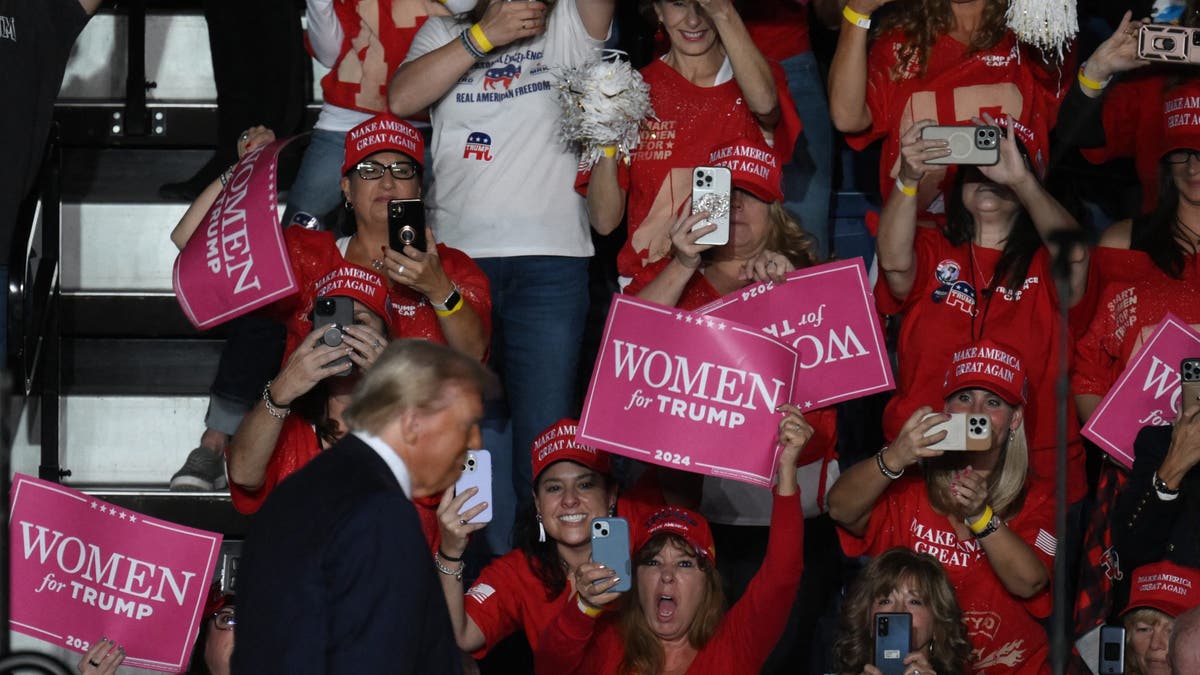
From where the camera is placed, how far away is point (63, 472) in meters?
6.24

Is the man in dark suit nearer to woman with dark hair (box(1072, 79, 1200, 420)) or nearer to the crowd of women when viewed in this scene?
the crowd of women

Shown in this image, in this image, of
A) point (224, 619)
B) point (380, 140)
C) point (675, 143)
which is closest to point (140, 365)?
point (380, 140)

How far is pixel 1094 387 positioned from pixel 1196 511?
57cm

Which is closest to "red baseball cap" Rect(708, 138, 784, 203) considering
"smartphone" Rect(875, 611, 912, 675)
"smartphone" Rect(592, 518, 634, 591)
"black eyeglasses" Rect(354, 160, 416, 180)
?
"black eyeglasses" Rect(354, 160, 416, 180)

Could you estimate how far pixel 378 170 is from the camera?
5.49 m

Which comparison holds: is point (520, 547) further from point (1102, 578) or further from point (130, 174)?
point (130, 174)

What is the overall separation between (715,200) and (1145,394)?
124 centimetres

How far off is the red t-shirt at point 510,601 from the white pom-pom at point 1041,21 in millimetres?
1807

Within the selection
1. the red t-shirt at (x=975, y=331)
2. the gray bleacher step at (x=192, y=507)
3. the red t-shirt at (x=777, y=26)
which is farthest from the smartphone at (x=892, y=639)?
the gray bleacher step at (x=192, y=507)

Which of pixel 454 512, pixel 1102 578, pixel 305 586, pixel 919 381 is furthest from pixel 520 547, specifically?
pixel 305 586

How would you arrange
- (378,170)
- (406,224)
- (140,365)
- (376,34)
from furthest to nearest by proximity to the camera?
(140,365), (376,34), (378,170), (406,224)

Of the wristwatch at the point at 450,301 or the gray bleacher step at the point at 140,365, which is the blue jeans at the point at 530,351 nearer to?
the wristwatch at the point at 450,301

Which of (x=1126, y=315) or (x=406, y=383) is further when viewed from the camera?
(x=1126, y=315)

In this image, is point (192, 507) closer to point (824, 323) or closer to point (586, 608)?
point (586, 608)
